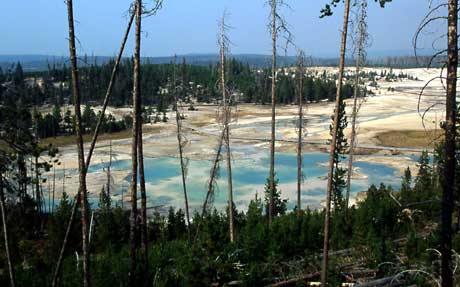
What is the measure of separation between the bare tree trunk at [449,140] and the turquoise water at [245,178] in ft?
80.0

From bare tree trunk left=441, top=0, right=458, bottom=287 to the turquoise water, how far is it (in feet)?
80.0

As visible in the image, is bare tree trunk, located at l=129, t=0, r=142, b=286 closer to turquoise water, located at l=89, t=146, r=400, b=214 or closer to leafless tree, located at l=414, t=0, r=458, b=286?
leafless tree, located at l=414, t=0, r=458, b=286

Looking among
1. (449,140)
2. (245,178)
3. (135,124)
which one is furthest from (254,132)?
(449,140)

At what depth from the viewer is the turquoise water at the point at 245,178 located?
33.2 meters

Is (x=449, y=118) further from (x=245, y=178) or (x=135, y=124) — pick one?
(x=245, y=178)

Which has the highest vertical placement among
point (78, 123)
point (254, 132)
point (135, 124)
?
point (78, 123)

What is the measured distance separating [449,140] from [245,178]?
3354cm

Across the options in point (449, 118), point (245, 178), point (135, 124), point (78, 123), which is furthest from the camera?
point (245, 178)

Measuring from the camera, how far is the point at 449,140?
6.02 m

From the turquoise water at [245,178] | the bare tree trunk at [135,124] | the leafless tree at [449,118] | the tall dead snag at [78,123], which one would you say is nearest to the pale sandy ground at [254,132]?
A: the turquoise water at [245,178]

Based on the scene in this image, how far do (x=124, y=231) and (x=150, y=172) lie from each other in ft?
65.0

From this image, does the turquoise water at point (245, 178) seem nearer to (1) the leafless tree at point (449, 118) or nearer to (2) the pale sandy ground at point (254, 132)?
(2) the pale sandy ground at point (254, 132)

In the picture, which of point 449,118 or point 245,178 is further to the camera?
point 245,178

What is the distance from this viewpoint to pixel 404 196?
21750 mm
